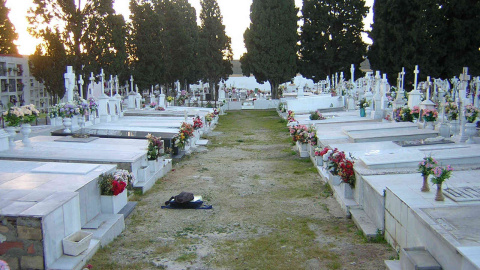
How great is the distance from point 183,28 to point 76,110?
24.4 metres

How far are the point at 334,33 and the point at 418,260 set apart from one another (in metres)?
33.7

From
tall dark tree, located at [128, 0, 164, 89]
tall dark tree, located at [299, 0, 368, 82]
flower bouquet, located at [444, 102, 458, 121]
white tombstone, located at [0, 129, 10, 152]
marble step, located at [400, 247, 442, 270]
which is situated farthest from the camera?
tall dark tree, located at [299, 0, 368, 82]

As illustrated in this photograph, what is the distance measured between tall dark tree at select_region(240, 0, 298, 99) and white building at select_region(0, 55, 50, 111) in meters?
16.4

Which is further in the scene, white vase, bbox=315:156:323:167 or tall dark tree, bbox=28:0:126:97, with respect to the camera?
tall dark tree, bbox=28:0:126:97

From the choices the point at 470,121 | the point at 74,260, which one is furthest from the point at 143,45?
the point at 74,260

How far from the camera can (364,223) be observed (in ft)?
20.8

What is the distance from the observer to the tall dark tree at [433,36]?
83.6 ft

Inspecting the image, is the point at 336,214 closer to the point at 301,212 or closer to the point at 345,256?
the point at 301,212

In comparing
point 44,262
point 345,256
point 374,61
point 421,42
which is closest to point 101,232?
point 44,262

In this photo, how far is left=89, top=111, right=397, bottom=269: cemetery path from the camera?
5.48 m

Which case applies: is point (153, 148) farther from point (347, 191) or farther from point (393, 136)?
point (393, 136)

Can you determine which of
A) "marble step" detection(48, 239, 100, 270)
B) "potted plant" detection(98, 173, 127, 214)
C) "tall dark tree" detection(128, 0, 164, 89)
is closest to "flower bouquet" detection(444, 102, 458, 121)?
"potted plant" detection(98, 173, 127, 214)

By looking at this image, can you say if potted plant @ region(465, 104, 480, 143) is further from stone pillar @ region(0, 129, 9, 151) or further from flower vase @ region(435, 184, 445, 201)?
stone pillar @ region(0, 129, 9, 151)

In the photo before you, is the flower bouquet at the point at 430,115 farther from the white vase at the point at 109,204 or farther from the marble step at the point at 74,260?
the marble step at the point at 74,260
